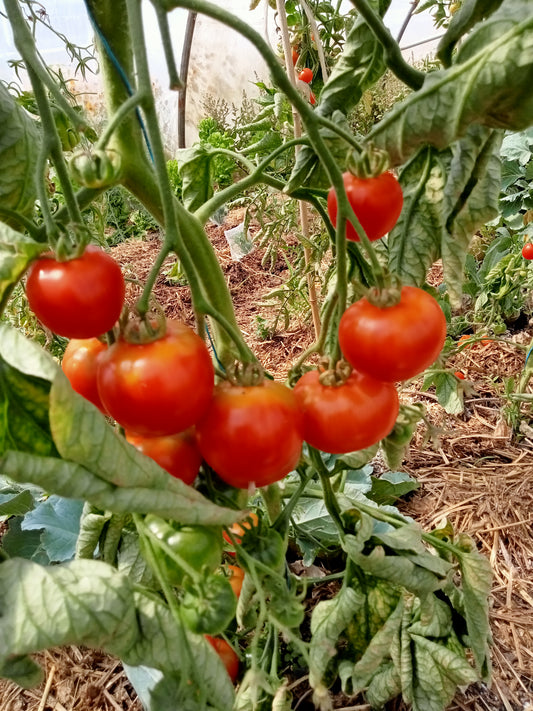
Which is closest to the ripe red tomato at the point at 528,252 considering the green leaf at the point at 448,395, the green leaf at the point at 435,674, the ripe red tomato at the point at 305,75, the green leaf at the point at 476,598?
the green leaf at the point at 448,395

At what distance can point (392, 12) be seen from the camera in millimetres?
4648

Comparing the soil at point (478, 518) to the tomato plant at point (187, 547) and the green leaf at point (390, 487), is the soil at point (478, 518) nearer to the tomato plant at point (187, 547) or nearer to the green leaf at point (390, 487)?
the green leaf at point (390, 487)

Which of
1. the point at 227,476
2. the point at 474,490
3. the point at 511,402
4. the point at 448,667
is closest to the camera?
the point at 227,476

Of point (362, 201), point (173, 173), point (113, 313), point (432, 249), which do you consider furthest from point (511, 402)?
point (173, 173)

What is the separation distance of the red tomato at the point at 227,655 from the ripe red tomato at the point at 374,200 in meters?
0.78

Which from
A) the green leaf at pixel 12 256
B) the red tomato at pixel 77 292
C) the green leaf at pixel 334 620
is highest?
the green leaf at pixel 12 256

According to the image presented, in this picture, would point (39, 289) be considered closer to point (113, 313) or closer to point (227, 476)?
point (113, 313)

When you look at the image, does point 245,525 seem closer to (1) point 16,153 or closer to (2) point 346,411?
(2) point 346,411

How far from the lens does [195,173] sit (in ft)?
3.23

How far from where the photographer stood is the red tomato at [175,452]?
0.66 meters

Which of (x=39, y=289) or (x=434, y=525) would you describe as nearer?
(x=39, y=289)

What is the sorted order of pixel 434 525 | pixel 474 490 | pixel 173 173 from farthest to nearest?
pixel 173 173, pixel 474 490, pixel 434 525

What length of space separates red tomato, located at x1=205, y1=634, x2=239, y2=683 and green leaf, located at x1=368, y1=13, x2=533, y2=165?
2.98ft

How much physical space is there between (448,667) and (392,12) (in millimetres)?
5008
